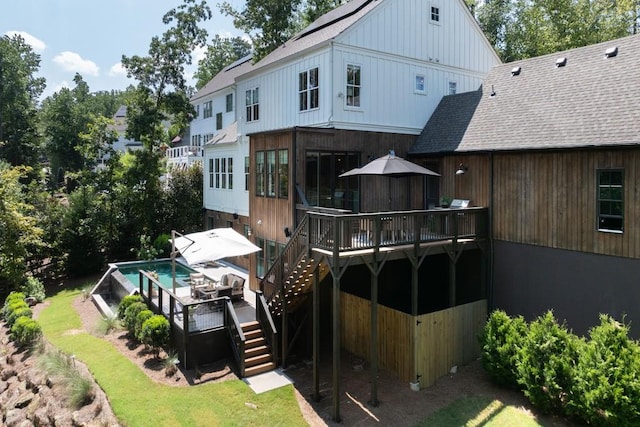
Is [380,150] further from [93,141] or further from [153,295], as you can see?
[93,141]

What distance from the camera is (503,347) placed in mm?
9875

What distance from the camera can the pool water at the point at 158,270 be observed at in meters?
18.7

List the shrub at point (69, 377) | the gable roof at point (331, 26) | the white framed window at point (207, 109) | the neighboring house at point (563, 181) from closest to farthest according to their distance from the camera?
1. the neighboring house at point (563, 181)
2. the shrub at point (69, 377)
3. the gable roof at point (331, 26)
4. the white framed window at point (207, 109)

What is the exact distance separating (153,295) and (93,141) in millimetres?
14425

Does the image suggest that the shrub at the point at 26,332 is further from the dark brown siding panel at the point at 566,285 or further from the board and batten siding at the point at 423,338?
the dark brown siding panel at the point at 566,285

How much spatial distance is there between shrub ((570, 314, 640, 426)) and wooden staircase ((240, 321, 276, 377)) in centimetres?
728

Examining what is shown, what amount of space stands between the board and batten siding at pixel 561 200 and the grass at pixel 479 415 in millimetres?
Answer: 4308

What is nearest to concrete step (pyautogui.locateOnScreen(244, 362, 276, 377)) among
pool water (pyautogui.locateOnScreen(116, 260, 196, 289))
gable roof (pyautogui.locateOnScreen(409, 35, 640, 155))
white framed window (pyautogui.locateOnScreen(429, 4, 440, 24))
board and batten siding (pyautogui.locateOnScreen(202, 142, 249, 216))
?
pool water (pyautogui.locateOnScreen(116, 260, 196, 289))

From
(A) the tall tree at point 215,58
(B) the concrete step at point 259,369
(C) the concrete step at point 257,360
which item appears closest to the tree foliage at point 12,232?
(C) the concrete step at point 257,360

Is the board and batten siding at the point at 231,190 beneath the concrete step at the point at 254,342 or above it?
above

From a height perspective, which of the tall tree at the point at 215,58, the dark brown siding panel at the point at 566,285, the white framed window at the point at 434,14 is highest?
the tall tree at the point at 215,58

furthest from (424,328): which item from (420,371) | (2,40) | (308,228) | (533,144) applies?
(2,40)

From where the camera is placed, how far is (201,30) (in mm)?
25969

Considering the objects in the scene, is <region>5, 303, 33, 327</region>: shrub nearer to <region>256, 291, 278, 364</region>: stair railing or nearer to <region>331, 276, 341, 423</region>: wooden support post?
<region>256, 291, 278, 364</region>: stair railing
